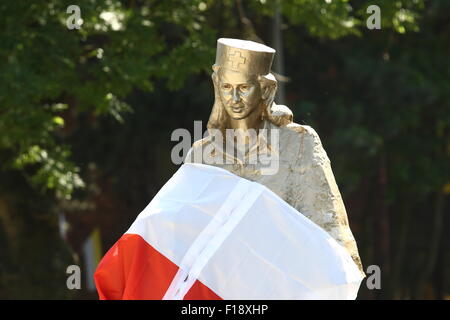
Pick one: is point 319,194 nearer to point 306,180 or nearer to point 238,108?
point 306,180

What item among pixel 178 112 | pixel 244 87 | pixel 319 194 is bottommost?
pixel 178 112

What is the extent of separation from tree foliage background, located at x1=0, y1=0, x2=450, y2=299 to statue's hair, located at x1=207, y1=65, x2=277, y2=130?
5685 mm

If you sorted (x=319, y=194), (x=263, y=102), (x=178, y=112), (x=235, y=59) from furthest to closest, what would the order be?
(x=178, y=112)
(x=263, y=102)
(x=235, y=59)
(x=319, y=194)

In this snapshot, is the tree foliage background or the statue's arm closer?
the statue's arm

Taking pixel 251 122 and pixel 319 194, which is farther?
pixel 251 122

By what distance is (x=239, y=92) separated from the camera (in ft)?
21.1

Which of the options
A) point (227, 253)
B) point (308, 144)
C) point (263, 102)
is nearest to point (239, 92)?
point (263, 102)

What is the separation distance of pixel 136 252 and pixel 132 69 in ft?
23.7

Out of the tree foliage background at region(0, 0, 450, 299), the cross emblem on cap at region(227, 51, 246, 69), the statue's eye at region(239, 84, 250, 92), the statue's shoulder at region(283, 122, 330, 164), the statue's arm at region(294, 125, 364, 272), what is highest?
the cross emblem on cap at region(227, 51, 246, 69)

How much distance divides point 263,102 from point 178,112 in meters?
12.9

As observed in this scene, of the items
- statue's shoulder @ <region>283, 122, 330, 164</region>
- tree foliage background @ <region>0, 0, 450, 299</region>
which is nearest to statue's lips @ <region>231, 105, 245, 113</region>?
statue's shoulder @ <region>283, 122, 330, 164</region>

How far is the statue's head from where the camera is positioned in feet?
20.9

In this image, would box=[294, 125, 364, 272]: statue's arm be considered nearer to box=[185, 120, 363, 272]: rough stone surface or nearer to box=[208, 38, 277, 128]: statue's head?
box=[185, 120, 363, 272]: rough stone surface

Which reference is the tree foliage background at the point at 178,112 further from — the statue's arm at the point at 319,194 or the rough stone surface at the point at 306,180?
the statue's arm at the point at 319,194
